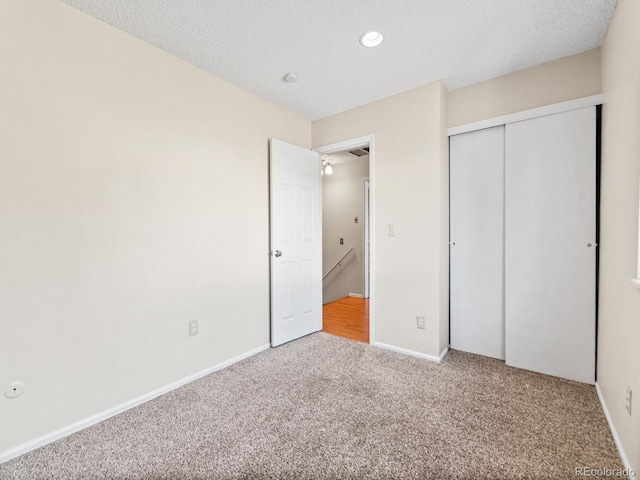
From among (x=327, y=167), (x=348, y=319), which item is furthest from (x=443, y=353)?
(x=327, y=167)

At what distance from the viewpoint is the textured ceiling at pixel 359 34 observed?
1.77 m

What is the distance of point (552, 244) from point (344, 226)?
350 centimetres

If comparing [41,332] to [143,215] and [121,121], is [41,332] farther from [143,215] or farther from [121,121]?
[121,121]

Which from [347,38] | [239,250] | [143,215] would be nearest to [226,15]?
[347,38]

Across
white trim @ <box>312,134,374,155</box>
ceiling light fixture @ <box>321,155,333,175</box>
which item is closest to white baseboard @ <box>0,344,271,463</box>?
white trim @ <box>312,134,374,155</box>

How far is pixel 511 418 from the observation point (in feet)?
5.97

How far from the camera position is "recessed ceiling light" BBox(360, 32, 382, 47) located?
6.60ft

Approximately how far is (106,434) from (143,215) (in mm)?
1359

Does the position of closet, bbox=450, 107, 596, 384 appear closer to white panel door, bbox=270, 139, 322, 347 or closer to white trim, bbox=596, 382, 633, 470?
white trim, bbox=596, 382, 633, 470

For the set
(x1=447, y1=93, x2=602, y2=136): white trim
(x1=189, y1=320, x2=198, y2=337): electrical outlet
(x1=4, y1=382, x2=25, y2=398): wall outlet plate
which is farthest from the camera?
(x1=189, y1=320, x2=198, y2=337): electrical outlet

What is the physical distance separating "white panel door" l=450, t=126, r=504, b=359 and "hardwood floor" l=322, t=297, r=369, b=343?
3.45 feet

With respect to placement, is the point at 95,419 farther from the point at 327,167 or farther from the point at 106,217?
the point at 327,167

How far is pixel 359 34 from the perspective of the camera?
6.61 feet

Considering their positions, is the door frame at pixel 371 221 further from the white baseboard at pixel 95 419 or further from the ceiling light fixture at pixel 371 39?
the white baseboard at pixel 95 419
